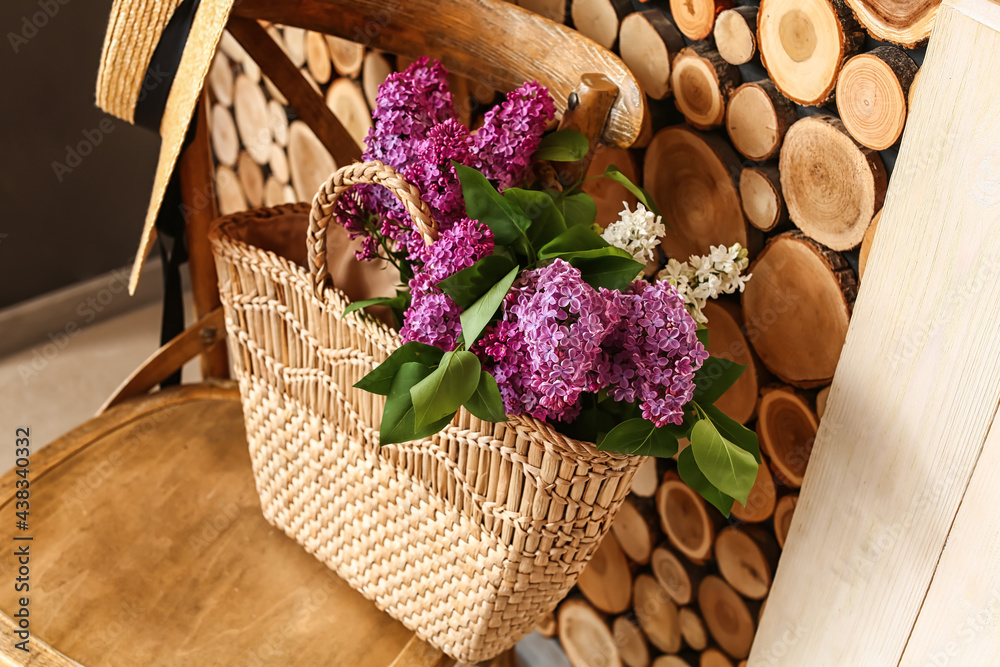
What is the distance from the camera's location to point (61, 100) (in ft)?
5.57

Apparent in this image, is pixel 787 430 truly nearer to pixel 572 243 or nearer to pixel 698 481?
pixel 698 481

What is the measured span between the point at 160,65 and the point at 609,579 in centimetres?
88

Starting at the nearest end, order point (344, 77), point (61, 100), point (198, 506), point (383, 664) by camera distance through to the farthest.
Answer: point (383, 664), point (198, 506), point (344, 77), point (61, 100)

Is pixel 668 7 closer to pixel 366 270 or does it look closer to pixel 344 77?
pixel 366 270

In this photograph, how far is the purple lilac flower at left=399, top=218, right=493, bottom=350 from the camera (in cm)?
53

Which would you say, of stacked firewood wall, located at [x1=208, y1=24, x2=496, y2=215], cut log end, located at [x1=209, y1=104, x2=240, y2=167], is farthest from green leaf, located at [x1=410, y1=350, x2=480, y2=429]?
cut log end, located at [x1=209, y1=104, x2=240, y2=167]

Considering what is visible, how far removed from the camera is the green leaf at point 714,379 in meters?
0.59

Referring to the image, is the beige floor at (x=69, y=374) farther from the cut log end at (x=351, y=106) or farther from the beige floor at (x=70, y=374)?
the cut log end at (x=351, y=106)

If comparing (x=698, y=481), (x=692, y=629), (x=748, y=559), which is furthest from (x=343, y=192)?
(x=692, y=629)

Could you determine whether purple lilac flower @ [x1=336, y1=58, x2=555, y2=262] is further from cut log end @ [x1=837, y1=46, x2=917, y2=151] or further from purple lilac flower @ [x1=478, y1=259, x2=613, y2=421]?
cut log end @ [x1=837, y1=46, x2=917, y2=151]

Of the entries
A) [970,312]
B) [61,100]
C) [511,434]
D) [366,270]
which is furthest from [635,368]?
[61,100]

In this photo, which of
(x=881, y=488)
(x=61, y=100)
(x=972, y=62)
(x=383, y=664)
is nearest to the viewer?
(x=972, y=62)

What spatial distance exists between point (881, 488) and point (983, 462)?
0.09m

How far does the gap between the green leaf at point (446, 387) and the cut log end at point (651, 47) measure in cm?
41
